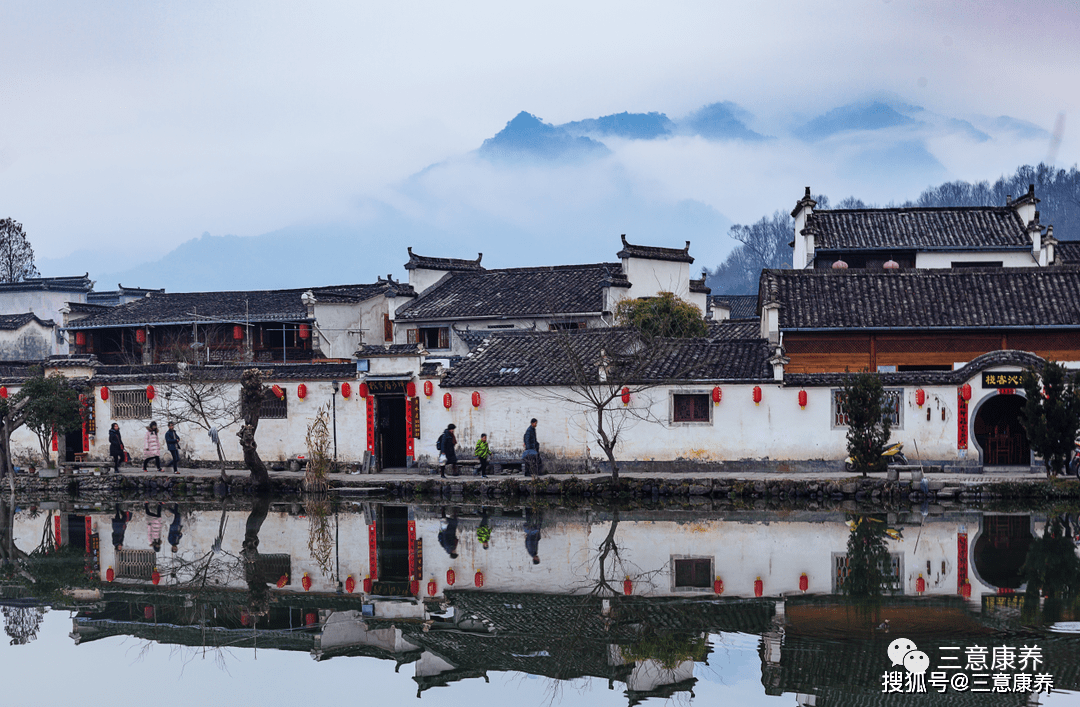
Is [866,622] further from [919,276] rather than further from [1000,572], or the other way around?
[919,276]

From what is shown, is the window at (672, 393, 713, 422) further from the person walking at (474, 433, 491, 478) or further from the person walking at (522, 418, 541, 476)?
the person walking at (474, 433, 491, 478)

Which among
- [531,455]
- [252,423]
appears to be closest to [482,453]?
[531,455]

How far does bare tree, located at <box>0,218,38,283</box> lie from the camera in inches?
2365

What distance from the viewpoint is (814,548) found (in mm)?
17453

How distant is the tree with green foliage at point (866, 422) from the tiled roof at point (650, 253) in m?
15.8

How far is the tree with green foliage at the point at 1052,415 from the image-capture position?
23094 millimetres

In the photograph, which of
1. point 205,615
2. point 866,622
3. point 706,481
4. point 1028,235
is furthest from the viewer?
point 1028,235

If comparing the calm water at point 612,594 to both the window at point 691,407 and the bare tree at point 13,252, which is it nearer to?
the window at point 691,407

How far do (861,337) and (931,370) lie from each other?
6.29 feet

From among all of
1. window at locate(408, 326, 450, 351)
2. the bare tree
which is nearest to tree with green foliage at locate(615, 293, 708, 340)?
window at locate(408, 326, 450, 351)

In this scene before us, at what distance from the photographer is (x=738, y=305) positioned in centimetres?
6019

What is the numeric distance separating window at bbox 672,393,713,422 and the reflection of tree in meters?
9.23

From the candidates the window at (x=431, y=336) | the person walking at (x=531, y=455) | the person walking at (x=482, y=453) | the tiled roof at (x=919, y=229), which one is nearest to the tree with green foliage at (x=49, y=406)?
the person walking at (x=482, y=453)

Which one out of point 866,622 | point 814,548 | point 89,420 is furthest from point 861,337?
point 89,420
